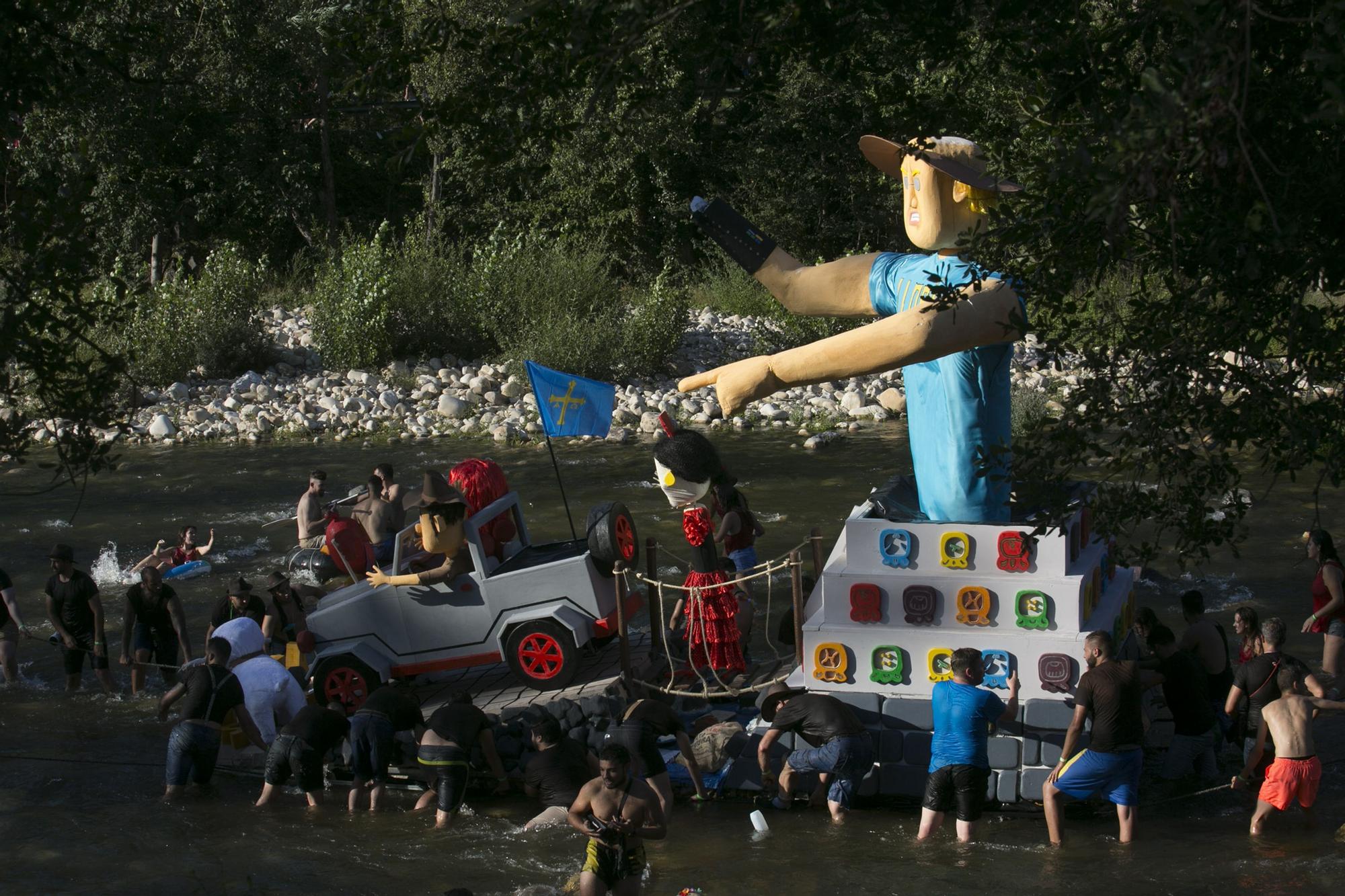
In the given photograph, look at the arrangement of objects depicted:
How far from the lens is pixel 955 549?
855 cm

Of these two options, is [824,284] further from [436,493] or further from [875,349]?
Answer: [436,493]

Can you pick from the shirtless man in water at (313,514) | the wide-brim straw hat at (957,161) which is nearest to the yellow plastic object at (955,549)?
the wide-brim straw hat at (957,161)

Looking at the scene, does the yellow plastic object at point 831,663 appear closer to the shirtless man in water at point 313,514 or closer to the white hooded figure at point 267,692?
the white hooded figure at point 267,692

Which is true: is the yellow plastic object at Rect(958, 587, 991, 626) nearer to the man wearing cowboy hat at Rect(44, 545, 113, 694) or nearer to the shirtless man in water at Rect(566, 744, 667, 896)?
the shirtless man in water at Rect(566, 744, 667, 896)

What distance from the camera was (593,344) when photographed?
25.9m

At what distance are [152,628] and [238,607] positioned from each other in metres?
1.27

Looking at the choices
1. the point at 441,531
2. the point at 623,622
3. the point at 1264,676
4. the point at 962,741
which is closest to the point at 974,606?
the point at 962,741

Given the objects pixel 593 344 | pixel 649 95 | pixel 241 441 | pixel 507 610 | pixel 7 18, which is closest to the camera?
pixel 7 18

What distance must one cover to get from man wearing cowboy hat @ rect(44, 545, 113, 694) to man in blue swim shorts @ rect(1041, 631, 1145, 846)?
7600 mm

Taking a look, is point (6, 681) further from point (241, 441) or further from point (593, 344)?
point (593, 344)

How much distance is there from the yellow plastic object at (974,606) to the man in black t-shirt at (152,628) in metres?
6.16

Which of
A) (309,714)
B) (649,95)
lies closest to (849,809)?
(309,714)

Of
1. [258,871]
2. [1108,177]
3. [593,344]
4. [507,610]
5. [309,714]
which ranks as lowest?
[258,871]

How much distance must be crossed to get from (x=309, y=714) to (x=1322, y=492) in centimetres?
1342
